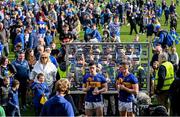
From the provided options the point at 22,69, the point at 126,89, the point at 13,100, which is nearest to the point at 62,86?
the point at 126,89

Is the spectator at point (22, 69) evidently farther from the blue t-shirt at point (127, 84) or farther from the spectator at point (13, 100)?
the blue t-shirt at point (127, 84)

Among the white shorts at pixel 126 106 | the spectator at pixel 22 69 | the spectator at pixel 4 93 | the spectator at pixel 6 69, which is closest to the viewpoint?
the white shorts at pixel 126 106

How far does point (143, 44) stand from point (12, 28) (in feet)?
32.2

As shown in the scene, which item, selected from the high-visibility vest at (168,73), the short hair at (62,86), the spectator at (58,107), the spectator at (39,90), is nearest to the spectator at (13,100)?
the spectator at (39,90)

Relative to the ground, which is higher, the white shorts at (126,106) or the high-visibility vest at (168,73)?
the high-visibility vest at (168,73)

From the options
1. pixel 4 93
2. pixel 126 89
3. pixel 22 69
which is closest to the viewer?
pixel 126 89

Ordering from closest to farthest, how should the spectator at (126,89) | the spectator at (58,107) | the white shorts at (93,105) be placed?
the spectator at (58,107) < the spectator at (126,89) < the white shorts at (93,105)

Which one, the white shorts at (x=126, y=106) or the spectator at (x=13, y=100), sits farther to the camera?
the spectator at (x=13, y=100)

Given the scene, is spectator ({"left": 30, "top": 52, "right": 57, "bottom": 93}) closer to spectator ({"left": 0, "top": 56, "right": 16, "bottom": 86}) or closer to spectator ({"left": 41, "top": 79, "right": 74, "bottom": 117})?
spectator ({"left": 0, "top": 56, "right": 16, "bottom": 86})

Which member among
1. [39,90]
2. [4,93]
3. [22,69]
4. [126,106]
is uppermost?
[22,69]

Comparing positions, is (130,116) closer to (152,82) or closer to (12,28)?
(152,82)

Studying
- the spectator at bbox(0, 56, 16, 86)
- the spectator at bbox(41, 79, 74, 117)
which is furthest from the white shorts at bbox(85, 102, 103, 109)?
the spectator at bbox(41, 79, 74, 117)

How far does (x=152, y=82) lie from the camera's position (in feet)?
38.8

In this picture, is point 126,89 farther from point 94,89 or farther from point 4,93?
point 4,93
